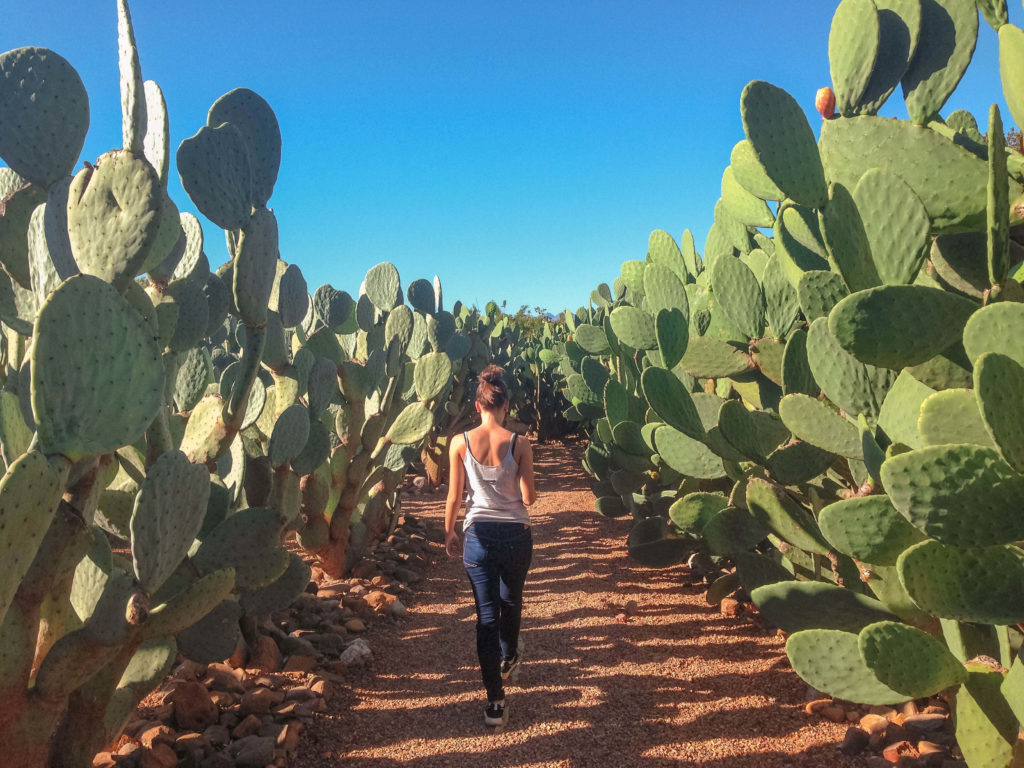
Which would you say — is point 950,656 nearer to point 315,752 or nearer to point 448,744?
point 448,744

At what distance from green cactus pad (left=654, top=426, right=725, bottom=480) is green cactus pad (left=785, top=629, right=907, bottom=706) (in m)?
1.14

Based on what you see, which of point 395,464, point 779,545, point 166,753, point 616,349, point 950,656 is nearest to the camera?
point 950,656

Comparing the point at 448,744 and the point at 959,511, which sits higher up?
the point at 959,511

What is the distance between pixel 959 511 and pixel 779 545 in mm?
1596

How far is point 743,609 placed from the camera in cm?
386

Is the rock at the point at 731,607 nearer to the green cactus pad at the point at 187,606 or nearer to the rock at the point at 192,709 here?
the rock at the point at 192,709

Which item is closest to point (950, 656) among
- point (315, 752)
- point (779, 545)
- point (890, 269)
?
point (890, 269)

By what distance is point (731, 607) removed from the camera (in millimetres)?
3846

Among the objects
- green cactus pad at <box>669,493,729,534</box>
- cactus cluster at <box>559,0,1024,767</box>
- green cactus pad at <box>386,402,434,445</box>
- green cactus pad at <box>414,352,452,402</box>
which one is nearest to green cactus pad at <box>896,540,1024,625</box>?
cactus cluster at <box>559,0,1024,767</box>

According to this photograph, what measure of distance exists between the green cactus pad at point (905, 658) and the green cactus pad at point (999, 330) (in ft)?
2.09

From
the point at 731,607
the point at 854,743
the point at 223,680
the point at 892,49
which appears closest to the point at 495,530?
the point at 223,680

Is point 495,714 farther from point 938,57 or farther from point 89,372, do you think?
point 938,57

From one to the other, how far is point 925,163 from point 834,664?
1.24m

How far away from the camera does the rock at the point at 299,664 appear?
310cm
